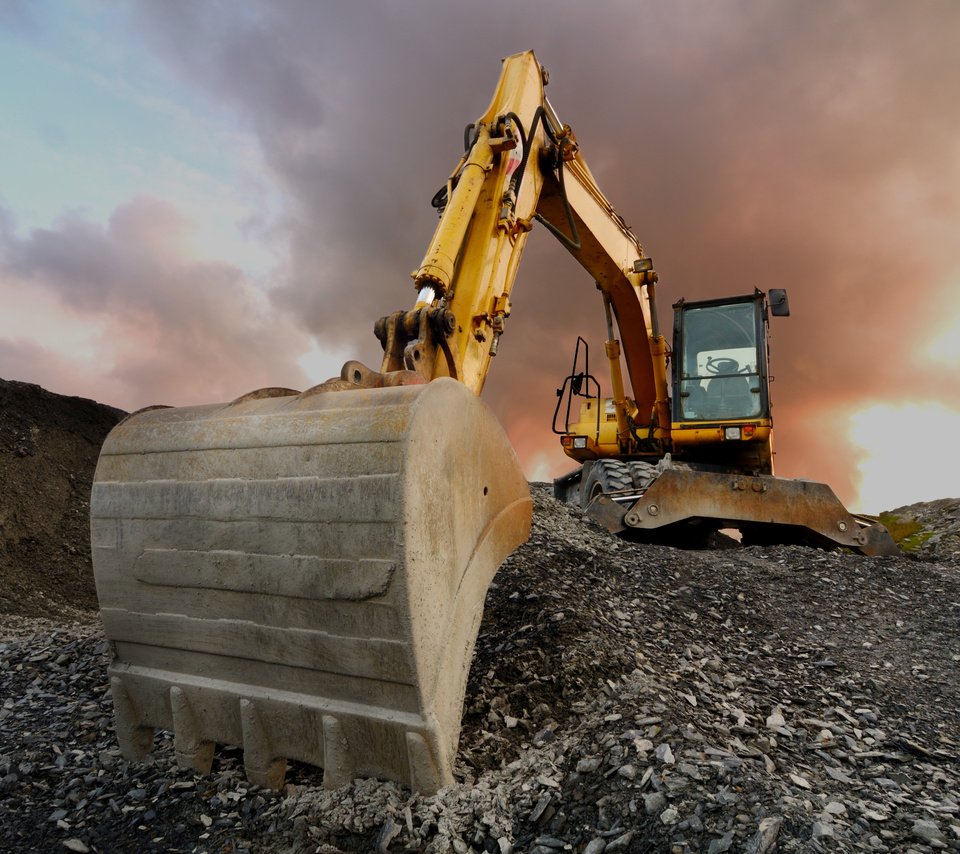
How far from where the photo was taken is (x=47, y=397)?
8.74 meters

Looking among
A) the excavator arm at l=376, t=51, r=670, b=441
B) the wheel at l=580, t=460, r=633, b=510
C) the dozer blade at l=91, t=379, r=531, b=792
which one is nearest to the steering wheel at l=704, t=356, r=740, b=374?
the wheel at l=580, t=460, r=633, b=510

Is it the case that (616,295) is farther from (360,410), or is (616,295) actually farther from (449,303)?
(360,410)

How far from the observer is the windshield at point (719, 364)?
8188 mm

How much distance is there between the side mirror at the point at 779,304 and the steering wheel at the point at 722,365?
0.73 meters

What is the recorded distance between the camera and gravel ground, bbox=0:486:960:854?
212 cm

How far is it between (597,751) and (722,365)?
666cm

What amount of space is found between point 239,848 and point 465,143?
406 cm

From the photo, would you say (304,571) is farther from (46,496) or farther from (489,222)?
(46,496)

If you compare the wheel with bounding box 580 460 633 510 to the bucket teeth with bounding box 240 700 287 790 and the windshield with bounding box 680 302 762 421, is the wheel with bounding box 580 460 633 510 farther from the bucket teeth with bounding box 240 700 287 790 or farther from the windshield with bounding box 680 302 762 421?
the bucket teeth with bounding box 240 700 287 790

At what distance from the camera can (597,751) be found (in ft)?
7.86

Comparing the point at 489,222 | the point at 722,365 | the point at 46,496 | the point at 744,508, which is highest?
the point at 722,365

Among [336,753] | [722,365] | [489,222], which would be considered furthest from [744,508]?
[336,753]

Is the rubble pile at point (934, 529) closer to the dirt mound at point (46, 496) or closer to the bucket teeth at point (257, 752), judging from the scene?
the bucket teeth at point (257, 752)

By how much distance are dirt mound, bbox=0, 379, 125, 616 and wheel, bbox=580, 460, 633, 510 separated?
523 cm
